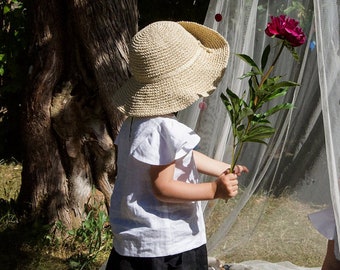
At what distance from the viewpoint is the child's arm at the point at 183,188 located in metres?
2.37

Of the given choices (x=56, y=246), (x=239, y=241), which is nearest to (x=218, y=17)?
(x=239, y=241)

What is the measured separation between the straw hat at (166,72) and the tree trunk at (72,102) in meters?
1.45

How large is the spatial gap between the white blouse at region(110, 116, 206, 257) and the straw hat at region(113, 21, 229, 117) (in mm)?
62

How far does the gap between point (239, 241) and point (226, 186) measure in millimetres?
1442

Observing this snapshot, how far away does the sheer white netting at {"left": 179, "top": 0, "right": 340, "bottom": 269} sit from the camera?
3.29 m

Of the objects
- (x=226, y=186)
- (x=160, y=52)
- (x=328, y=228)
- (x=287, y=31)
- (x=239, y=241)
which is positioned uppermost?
(x=287, y=31)

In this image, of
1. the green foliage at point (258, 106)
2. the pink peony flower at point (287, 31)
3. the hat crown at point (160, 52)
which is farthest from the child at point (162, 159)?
the pink peony flower at point (287, 31)

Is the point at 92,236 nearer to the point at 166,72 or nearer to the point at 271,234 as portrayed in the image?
the point at 271,234

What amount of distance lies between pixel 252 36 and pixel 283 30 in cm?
100

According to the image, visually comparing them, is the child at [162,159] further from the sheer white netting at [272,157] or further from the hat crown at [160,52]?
the sheer white netting at [272,157]

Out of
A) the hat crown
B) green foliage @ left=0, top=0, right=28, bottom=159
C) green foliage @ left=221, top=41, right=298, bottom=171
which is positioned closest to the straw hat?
the hat crown

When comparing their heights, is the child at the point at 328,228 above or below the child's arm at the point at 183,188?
below

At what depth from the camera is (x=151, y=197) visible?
8.09 feet

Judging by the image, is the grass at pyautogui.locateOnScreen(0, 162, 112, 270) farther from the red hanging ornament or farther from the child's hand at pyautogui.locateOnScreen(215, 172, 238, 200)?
the child's hand at pyautogui.locateOnScreen(215, 172, 238, 200)
